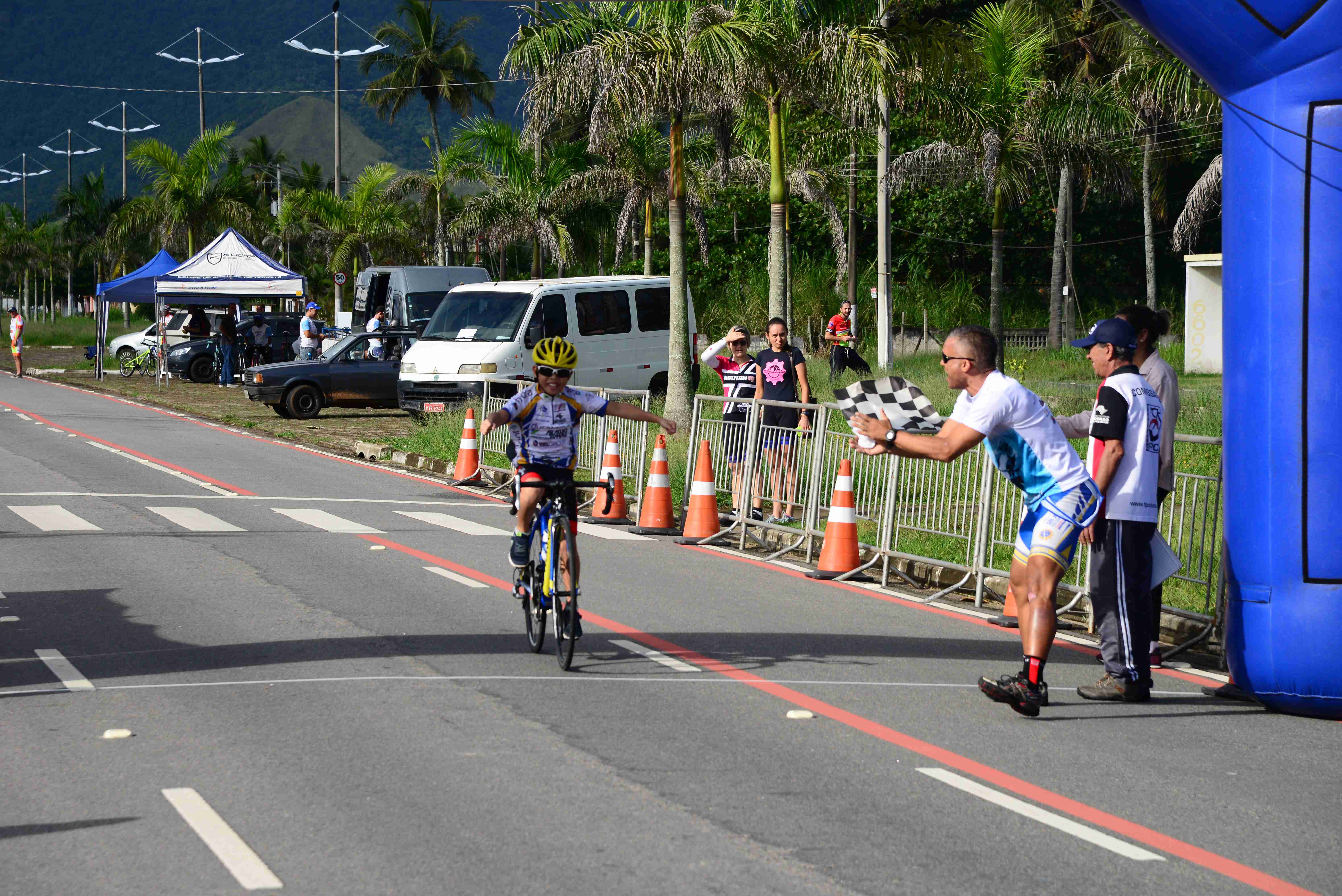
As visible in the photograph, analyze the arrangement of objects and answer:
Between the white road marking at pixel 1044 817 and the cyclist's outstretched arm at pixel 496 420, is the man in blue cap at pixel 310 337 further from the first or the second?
the white road marking at pixel 1044 817

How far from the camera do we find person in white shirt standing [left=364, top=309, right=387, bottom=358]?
27391 millimetres

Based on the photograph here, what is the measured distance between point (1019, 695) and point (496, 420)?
316cm

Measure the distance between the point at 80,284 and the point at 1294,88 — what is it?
13641 cm

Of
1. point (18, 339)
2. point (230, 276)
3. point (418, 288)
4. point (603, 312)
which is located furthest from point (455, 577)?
point (18, 339)

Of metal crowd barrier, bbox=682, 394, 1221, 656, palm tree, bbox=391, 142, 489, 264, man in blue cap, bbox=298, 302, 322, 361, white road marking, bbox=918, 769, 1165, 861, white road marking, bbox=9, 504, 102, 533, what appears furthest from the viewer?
palm tree, bbox=391, 142, 489, 264

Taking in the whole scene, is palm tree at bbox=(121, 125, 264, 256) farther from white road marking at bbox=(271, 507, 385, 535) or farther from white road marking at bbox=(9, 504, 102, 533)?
white road marking at bbox=(271, 507, 385, 535)

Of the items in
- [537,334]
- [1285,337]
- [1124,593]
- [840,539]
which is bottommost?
[840,539]

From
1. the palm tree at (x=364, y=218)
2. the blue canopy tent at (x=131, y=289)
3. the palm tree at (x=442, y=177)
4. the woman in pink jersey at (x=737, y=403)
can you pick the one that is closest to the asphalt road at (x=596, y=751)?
the woman in pink jersey at (x=737, y=403)

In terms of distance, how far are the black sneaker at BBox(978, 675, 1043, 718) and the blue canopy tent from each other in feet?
111

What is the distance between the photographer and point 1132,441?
7637mm

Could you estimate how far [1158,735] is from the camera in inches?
273

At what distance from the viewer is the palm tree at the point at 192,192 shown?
48875mm

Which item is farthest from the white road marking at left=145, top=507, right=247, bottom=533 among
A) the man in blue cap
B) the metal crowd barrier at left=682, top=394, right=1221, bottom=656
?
the man in blue cap

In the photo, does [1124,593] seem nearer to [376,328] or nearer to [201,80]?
[376,328]
